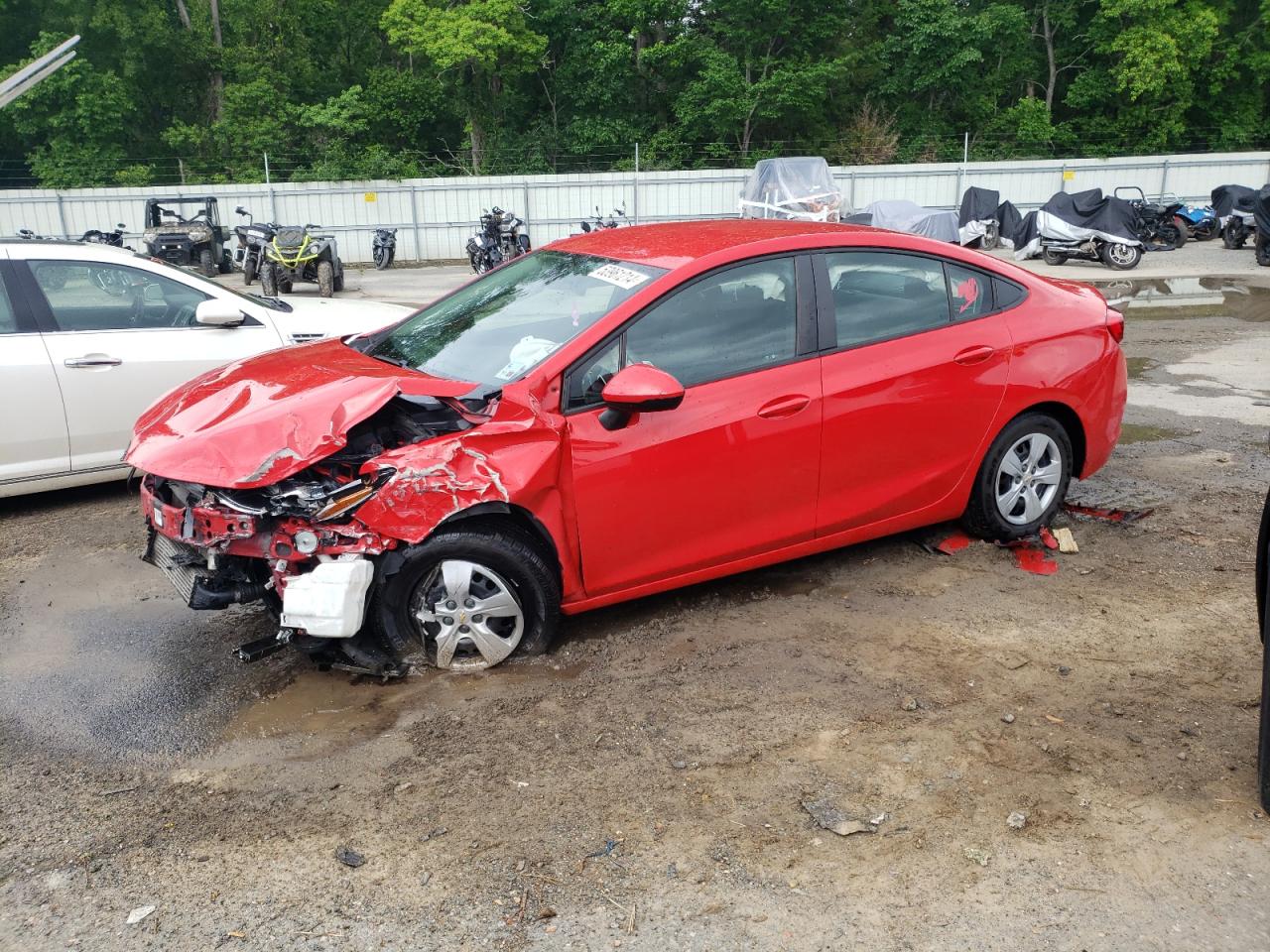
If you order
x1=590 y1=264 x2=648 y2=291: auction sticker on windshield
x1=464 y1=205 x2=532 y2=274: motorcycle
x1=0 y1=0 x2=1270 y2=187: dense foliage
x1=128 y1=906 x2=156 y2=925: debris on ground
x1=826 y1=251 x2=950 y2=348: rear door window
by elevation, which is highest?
x1=0 y1=0 x2=1270 y2=187: dense foliage

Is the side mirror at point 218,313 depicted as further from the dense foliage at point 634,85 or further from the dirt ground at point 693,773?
the dense foliage at point 634,85

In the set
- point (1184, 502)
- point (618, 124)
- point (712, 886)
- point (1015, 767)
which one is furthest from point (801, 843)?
point (618, 124)

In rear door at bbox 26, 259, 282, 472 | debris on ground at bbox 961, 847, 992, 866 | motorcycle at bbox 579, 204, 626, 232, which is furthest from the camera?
motorcycle at bbox 579, 204, 626, 232

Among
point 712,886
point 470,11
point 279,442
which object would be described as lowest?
point 712,886

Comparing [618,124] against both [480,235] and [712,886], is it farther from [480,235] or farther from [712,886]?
[712,886]

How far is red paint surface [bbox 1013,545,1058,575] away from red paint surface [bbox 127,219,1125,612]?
2cm

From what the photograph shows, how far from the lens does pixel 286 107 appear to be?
1548 inches

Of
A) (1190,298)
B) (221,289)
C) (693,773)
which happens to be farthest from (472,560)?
(1190,298)

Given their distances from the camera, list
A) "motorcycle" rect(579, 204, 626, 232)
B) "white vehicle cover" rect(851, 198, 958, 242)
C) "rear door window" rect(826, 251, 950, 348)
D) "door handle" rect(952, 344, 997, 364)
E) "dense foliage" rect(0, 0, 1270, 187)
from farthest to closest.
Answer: "dense foliage" rect(0, 0, 1270, 187)
"white vehicle cover" rect(851, 198, 958, 242)
"motorcycle" rect(579, 204, 626, 232)
"door handle" rect(952, 344, 997, 364)
"rear door window" rect(826, 251, 950, 348)

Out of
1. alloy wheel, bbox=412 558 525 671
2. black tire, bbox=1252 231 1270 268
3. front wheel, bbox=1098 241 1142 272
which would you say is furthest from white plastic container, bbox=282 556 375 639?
black tire, bbox=1252 231 1270 268

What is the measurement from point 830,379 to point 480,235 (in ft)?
64.6

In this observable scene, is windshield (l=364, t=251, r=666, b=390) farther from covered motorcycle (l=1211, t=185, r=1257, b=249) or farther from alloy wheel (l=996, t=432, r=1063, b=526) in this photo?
covered motorcycle (l=1211, t=185, r=1257, b=249)

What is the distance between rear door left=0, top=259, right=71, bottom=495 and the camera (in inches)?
234

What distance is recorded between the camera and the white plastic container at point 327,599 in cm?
376
